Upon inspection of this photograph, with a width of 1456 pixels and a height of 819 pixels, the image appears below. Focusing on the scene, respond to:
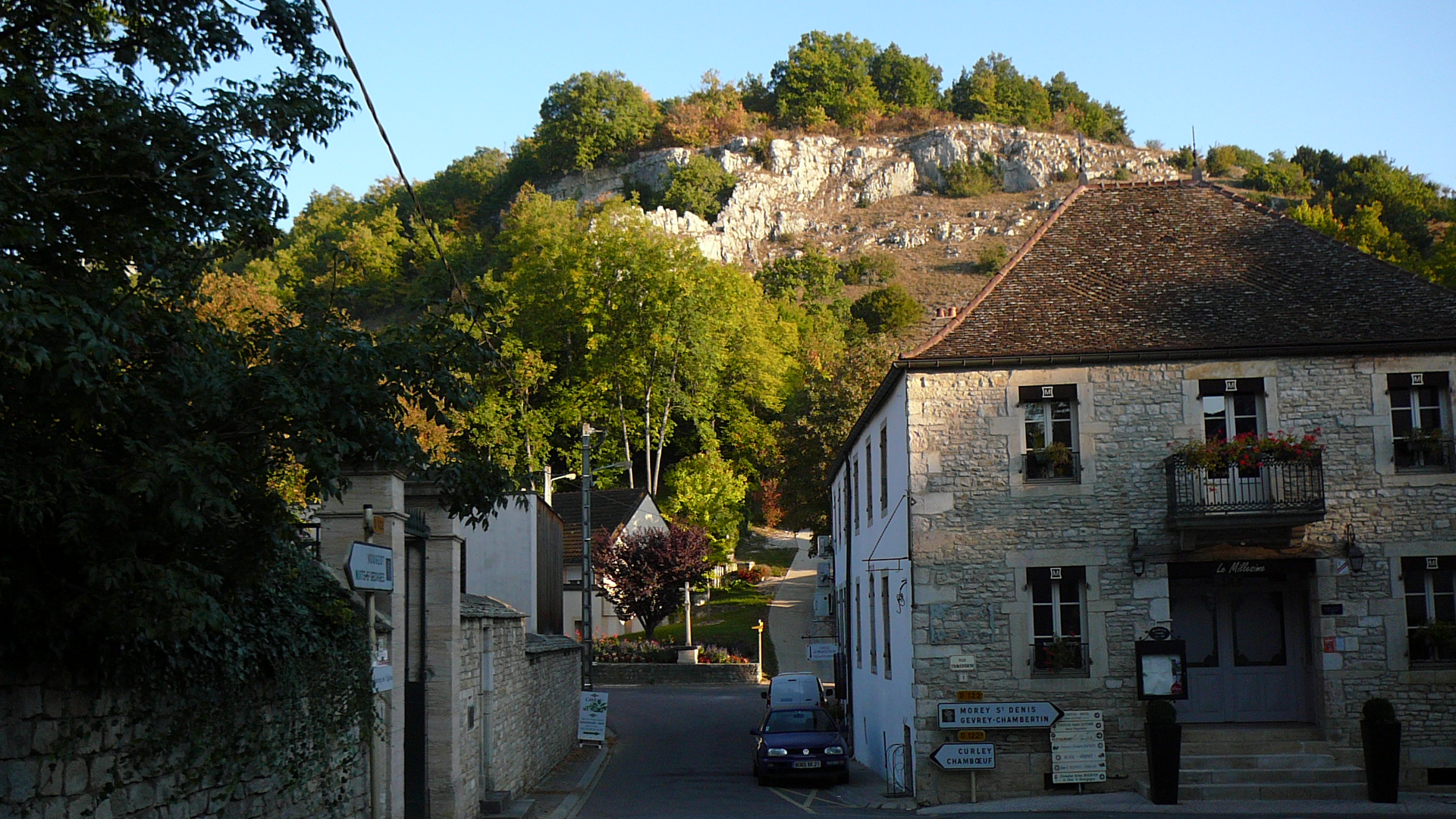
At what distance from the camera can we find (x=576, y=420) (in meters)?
56.3

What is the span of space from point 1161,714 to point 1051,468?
12.3 ft

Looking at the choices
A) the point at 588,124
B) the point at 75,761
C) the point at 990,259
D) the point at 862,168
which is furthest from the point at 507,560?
the point at 862,168

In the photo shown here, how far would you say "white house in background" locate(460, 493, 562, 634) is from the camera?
69.9 feet

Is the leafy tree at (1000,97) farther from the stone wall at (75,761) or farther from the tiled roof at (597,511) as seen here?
the stone wall at (75,761)

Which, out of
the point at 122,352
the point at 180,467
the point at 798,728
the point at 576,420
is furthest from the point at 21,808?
the point at 576,420

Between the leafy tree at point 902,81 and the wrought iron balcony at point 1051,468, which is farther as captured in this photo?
the leafy tree at point 902,81

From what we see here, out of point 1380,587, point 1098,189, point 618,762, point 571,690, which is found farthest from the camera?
point 571,690

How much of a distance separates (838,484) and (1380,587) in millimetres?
15386

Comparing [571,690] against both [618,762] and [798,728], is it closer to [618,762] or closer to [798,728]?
[618,762]

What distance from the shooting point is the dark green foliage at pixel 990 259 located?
112688 mm

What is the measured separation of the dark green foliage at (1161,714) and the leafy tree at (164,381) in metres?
12.1

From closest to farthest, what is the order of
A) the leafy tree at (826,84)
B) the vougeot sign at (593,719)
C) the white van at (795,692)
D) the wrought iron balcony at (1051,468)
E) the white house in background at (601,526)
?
the wrought iron balcony at (1051,468), the vougeot sign at (593,719), the white van at (795,692), the white house in background at (601,526), the leafy tree at (826,84)

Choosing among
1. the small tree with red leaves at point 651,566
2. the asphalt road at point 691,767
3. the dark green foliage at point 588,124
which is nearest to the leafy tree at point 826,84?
the dark green foliage at point 588,124

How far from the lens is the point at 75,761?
20.1 ft
